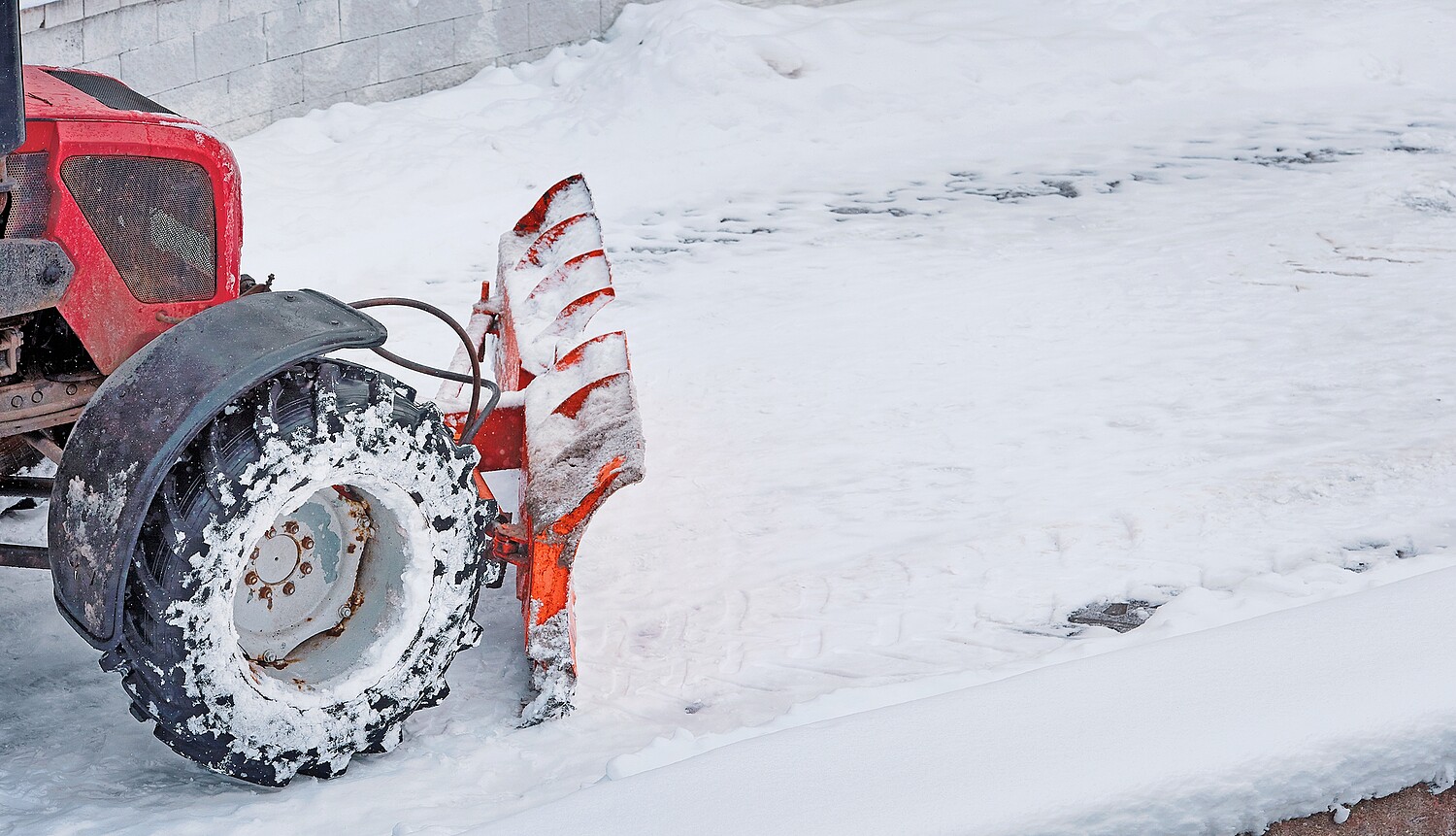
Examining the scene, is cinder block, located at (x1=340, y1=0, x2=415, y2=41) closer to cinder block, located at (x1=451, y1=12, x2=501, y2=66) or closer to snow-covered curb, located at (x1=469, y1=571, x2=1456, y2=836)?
cinder block, located at (x1=451, y1=12, x2=501, y2=66)

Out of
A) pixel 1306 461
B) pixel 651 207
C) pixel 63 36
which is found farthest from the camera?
pixel 651 207

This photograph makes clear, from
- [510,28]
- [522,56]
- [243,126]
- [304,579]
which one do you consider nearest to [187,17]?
[243,126]

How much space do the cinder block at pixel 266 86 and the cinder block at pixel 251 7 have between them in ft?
0.84

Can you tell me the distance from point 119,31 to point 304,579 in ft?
14.0

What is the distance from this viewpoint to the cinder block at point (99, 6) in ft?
18.9

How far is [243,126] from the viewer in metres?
6.66

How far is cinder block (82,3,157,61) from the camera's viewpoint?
584cm

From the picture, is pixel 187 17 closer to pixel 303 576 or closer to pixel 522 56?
pixel 522 56

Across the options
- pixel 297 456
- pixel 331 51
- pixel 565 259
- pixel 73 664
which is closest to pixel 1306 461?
pixel 565 259

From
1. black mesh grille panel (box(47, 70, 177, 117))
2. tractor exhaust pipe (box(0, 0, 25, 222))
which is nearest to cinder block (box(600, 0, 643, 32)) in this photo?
black mesh grille panel (box(47, 70, 177, 117))

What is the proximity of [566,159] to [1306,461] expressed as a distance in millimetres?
3972

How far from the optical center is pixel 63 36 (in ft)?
18.8

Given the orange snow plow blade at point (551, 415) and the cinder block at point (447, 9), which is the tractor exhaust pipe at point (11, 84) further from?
the cinder block at point (447, 9)

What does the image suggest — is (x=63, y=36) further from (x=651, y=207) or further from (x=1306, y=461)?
(x=1306, y=461)
